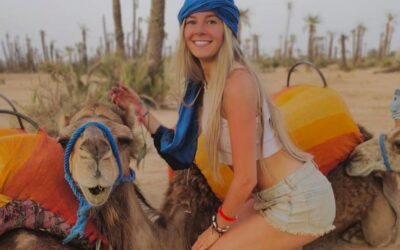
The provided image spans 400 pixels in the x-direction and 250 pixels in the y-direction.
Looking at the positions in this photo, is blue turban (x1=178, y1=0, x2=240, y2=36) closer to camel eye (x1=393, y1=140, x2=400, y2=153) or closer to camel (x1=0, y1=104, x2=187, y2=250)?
camel (x1=0, y1=104, x2=187, y2=250)

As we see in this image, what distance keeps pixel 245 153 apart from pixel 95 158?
754 millimetres

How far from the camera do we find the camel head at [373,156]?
3.70 m

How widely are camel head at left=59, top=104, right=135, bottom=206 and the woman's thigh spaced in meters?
0.66

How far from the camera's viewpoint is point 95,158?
220 centimetres

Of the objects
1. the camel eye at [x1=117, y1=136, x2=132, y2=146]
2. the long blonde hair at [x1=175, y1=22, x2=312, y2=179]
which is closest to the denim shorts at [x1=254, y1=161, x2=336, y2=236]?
the long blonde hair at [x1=175, y1=22, x2=312, y2=179]

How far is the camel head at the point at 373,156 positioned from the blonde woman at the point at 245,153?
110cm

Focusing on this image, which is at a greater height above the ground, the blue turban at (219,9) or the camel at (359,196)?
the blue turban at (219,9)

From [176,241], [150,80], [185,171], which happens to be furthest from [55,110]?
[176,241]

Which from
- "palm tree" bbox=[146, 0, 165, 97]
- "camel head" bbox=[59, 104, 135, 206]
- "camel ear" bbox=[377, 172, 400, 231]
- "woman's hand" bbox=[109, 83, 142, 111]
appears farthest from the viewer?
"palm tree" bbox=[146, 0, 165, 97]

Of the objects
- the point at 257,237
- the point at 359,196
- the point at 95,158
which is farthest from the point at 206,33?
the point at 359,196

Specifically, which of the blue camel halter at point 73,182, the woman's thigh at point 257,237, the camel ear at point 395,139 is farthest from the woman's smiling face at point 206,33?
the camel ear at point 395,139

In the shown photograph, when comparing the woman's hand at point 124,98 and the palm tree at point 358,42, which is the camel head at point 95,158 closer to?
the woman's hand at point 124,98

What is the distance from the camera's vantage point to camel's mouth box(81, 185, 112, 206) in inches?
89.5

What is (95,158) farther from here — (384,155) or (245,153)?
(384,155)
